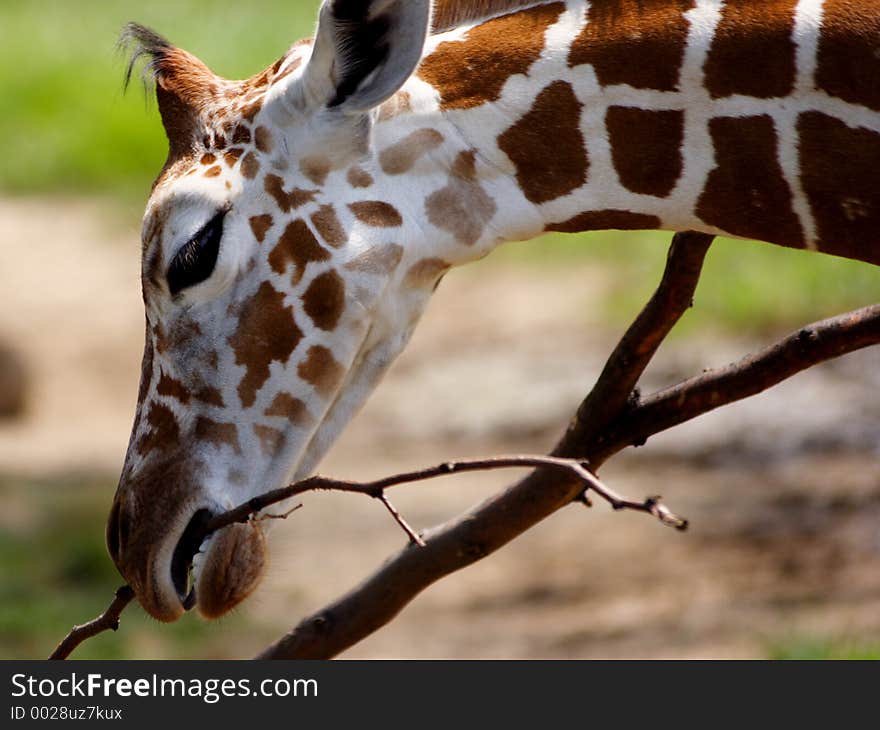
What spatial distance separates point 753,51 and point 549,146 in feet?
1.10

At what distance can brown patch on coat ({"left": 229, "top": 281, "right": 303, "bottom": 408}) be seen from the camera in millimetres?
2326

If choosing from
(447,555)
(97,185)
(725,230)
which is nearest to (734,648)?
(447,555)

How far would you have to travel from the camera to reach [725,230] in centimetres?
227

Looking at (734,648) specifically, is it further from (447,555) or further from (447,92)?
(447,92)

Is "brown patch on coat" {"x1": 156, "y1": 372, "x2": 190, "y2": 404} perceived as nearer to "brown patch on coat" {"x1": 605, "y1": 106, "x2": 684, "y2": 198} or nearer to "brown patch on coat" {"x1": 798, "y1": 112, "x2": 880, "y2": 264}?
"brown patch on coat" {"x1": 605, "y1": 106, "x2": 684, "y2": 198}

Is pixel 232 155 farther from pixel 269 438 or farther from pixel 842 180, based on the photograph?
pixel 842 180

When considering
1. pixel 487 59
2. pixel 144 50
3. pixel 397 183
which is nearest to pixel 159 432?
pixel 397 183

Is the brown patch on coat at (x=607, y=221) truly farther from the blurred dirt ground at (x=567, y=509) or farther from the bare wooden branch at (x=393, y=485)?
the blurred dirt ground at (x=567, y=509)

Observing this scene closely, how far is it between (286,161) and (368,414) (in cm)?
468

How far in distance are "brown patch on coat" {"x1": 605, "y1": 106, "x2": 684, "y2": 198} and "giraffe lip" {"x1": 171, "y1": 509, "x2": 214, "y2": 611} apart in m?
0.85

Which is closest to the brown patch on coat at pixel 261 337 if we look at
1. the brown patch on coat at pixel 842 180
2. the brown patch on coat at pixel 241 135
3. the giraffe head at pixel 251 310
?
the giraffe head at pixel 251 310

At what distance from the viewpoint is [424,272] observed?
7.71ft

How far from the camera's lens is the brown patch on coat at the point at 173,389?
7.81 feet

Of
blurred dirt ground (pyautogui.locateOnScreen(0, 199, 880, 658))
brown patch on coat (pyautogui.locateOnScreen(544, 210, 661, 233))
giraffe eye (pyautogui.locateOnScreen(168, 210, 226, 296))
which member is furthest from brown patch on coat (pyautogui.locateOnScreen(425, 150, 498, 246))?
blurred dirt ground (pyautogui.locateOnScreen(0, 199, 880, 658))
